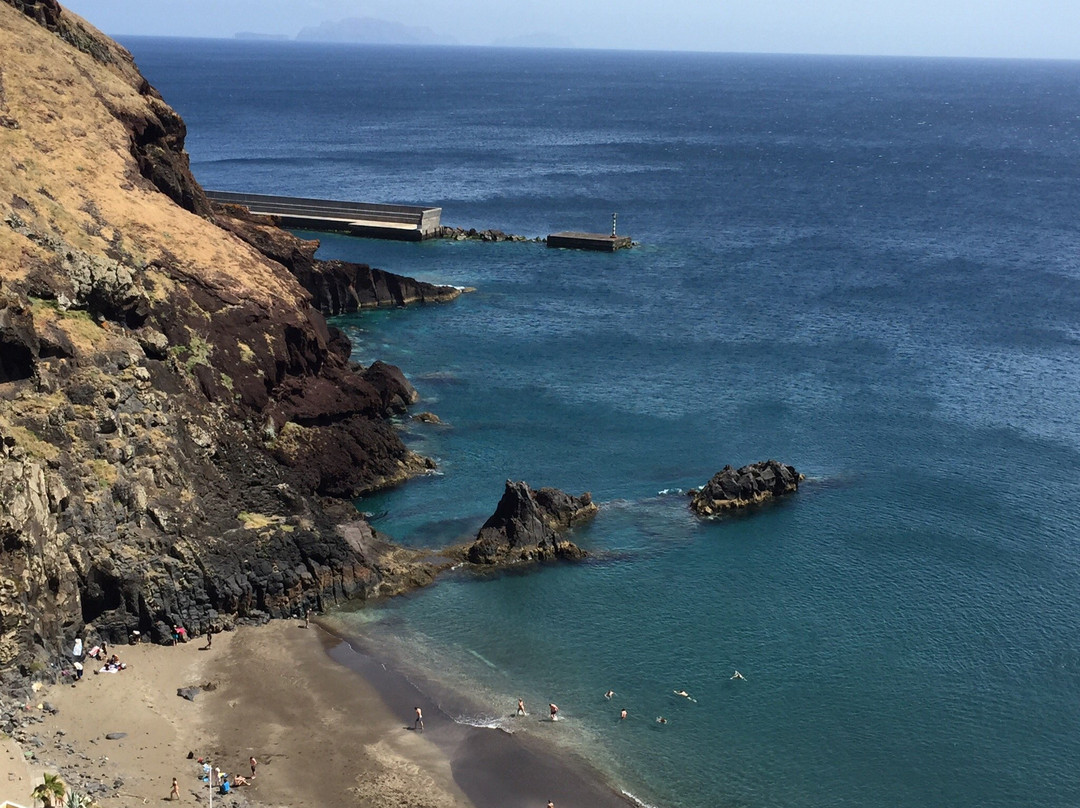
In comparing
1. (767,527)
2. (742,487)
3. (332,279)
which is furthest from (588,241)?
(767,527)

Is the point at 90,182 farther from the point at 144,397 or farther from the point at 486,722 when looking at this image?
the point at 486,722

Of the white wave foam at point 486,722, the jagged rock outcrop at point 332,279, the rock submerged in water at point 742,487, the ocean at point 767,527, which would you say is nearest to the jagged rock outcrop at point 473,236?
the ocean at point 767,527

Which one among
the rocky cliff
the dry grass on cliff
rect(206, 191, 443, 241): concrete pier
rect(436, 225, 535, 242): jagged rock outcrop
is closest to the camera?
the rocky cliff

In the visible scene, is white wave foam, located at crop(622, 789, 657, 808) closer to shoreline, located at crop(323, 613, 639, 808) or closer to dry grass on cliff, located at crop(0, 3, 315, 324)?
shoreline, located at crop(323, 613, 639, 808)

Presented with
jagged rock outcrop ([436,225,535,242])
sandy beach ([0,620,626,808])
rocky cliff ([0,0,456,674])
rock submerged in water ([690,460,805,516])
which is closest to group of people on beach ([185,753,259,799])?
sandy beach ([0,620,626,808])

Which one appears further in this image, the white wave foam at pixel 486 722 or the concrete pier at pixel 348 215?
the concrete pier at pixel 348 215

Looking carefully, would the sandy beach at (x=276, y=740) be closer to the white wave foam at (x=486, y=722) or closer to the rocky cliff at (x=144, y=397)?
the white wave foam at (x=486, y=722)

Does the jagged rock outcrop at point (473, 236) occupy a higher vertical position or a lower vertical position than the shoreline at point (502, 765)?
higher
